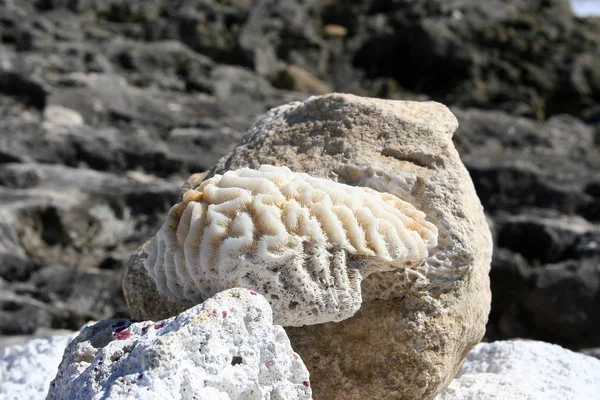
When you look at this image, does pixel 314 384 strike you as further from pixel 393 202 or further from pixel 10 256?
pixel 10 256

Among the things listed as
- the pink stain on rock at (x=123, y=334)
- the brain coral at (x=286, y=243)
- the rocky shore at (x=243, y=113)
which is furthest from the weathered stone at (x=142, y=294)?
the rocky shore at (x=243, y=113)

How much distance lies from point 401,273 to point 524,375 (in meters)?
1.09

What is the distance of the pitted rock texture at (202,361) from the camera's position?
2.04 meters

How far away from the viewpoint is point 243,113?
34.7 feet

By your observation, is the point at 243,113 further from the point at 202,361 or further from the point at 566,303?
the point at 202,361

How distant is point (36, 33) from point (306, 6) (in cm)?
600

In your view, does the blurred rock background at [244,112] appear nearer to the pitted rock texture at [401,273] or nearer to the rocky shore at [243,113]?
the rocky shore at [243,113]

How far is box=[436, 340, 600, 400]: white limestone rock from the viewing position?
326cm

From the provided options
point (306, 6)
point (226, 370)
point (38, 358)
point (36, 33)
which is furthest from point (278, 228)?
point (306, 6)

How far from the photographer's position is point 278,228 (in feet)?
7.86

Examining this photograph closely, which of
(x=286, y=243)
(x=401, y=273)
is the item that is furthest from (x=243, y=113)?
(x=286, y=243)

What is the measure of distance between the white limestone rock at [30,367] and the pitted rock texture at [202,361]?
1571 millimetres

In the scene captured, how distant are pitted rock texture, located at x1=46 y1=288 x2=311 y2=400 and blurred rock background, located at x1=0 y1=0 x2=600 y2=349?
12.8 ft

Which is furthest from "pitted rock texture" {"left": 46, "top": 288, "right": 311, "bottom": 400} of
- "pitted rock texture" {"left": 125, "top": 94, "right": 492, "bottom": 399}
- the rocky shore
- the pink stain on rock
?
the rocky shore
